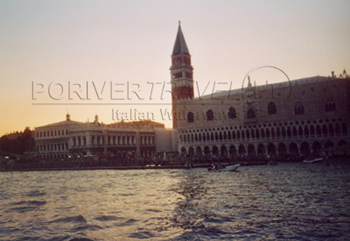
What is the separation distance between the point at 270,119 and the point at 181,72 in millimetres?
30023

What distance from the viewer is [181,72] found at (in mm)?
87500

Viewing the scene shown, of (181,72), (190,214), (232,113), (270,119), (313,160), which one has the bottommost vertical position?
(190,214)

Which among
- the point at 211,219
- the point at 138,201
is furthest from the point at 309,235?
the point at 138,201

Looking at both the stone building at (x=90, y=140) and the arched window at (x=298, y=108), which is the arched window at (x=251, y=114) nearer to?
the arched window at (x=298, y=108)

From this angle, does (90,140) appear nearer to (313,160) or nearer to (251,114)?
(251,114)

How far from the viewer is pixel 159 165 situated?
57.4 m

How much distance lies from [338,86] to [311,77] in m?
6.37

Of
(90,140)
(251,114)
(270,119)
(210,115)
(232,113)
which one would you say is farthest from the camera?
(210,115)

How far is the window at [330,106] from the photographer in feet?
190

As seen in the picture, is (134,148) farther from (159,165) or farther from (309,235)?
(309,235)

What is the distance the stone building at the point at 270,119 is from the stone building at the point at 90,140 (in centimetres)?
1146

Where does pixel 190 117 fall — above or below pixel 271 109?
above

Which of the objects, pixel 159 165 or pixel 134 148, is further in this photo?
pixel 134 148

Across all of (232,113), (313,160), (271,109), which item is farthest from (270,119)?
(313,160)
